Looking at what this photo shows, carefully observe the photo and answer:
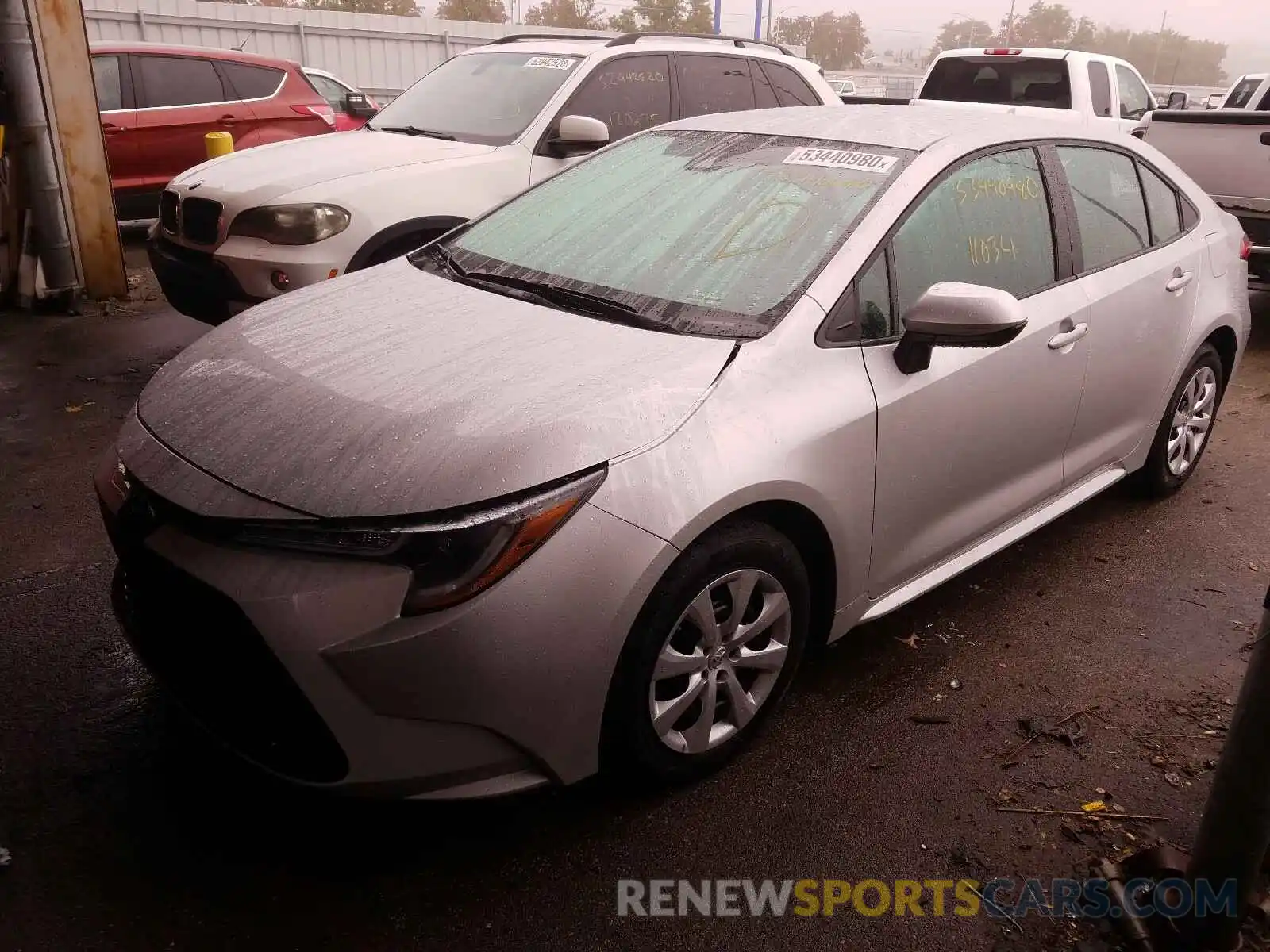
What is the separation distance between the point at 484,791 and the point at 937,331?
1.56 metres

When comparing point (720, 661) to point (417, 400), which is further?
point (720, 661)

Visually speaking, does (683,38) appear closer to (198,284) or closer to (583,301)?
(198,284)

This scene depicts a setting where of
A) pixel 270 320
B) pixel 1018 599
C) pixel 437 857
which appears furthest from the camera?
pixel 1018 599

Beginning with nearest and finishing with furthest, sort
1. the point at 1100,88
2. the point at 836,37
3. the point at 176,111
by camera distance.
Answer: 1. the point at 176,111
2. the point at 1100,88
3. the point at 836,37

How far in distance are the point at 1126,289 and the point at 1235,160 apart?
438cm

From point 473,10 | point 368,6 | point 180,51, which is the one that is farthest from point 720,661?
point 473,10

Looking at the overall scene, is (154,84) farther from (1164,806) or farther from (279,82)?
(1164,806)

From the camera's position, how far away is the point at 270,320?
2863 millimetres

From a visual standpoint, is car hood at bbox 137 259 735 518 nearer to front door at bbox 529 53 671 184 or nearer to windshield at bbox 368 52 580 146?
front door at bbox 529 53 671 184

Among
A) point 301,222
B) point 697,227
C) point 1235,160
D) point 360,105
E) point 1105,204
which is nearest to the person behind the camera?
point 697,227

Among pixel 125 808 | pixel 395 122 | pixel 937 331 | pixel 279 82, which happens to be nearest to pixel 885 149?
pixel 937 331

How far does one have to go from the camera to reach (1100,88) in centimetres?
1098

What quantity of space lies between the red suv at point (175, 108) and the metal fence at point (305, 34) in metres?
10.2

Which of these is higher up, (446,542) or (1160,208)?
(1160,208)
